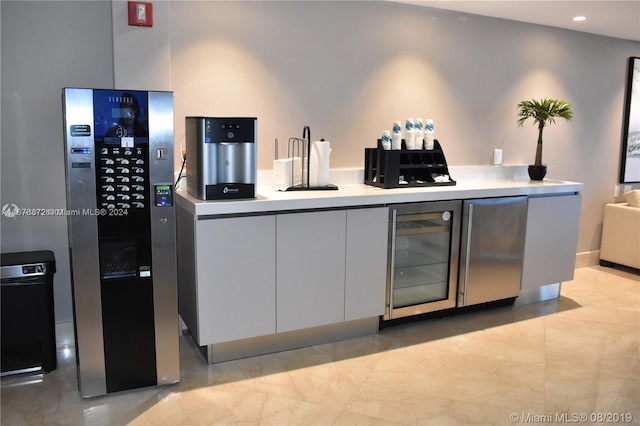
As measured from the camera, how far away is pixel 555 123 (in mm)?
4879

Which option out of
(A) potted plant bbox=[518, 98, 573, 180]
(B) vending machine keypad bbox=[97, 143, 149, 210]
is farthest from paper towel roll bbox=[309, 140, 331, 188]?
(A) potted plant bbox=[518, 98, 573, 180]

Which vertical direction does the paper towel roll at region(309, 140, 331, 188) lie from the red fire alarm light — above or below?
below

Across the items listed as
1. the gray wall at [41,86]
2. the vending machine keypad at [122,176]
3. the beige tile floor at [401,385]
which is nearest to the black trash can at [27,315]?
the beige tile floor at [401,385]

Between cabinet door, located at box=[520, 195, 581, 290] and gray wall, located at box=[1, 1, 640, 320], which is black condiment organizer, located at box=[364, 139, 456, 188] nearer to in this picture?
gray wall, located at box=[1, 1, 640, 320]

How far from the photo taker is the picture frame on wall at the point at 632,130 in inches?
207

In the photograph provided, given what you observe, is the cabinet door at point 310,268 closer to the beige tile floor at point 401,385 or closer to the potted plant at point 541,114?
the beige tile floor at point 401,385

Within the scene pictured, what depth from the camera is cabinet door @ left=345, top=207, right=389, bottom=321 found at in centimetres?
325

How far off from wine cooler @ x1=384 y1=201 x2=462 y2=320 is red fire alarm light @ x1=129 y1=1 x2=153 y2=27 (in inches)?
74.5

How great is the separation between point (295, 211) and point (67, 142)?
1.25 meters

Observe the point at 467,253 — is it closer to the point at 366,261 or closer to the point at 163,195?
the point at 366,261

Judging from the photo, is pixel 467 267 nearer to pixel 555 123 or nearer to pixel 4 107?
pixel 555 123

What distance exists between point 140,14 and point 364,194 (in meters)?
1.67

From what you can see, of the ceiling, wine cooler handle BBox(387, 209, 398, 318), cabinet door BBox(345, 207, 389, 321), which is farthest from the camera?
the ceiling

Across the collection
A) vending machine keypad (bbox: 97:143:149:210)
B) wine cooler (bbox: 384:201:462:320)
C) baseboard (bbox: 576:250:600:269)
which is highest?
vending machine keypad (bbox: 97:143:149:210)
